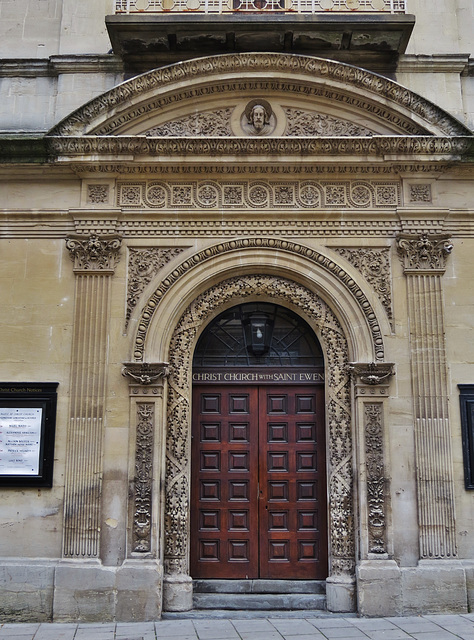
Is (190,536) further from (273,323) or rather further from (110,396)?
(273,323)

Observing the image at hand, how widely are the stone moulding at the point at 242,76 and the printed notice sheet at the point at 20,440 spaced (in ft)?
13.5

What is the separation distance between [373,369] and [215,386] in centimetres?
234

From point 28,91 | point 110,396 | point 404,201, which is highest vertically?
point 28,91

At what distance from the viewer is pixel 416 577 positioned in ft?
27.8

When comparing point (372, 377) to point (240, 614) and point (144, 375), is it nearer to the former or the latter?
point (144, 375)

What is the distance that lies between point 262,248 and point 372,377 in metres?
2.45

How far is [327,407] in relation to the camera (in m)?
9.29

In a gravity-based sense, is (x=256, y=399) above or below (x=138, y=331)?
below

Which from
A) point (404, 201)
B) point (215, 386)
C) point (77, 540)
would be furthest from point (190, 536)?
point (404, 201)

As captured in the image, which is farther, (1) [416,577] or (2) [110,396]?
(2) [110,396]

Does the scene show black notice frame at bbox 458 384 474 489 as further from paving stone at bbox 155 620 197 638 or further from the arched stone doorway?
paving stone at bbox 155 620 197 638

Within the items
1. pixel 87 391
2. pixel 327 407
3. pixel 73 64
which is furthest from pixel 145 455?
pixel 73 64

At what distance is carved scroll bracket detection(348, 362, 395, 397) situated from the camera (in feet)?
29.5

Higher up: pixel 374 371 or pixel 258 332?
pixel 258 332
